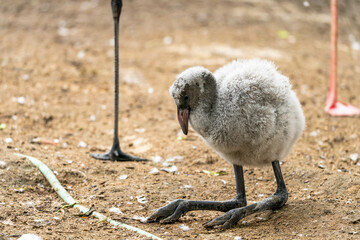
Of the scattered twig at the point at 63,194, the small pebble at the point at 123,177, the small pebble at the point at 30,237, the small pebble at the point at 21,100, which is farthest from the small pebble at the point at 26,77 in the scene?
the small pebble at the point at 30,237

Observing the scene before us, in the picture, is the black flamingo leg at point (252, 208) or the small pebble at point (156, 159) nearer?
the black flamingo leg at point (252, 208)

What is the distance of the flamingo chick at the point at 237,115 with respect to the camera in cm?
307

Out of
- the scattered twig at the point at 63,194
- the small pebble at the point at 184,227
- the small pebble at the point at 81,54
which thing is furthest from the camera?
the small pebble at the point at 81,54

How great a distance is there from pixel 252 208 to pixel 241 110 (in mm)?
755

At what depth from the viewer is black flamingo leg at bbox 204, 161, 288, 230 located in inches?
124

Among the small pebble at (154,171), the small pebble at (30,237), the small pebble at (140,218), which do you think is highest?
the small pebble at (30,237)

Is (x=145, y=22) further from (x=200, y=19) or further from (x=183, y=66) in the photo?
(x=183, y=66)

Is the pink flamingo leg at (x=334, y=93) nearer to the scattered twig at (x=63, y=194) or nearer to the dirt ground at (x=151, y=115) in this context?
the dirt ground at (x=151, y=115)

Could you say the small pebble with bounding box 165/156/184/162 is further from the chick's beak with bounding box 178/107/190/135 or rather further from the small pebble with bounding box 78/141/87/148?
the chick's beak with bounding box 178/107/190/135

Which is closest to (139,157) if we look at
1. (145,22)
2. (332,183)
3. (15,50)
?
(332,183)

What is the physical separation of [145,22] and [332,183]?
6.00 metres

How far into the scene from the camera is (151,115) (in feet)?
18.4

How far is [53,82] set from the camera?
640 cm

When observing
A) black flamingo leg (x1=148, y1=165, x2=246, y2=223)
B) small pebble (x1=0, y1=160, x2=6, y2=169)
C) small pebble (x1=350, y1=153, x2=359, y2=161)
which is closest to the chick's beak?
black flamingo leg (x1=148, y1=165, x2=246, y2=223)
